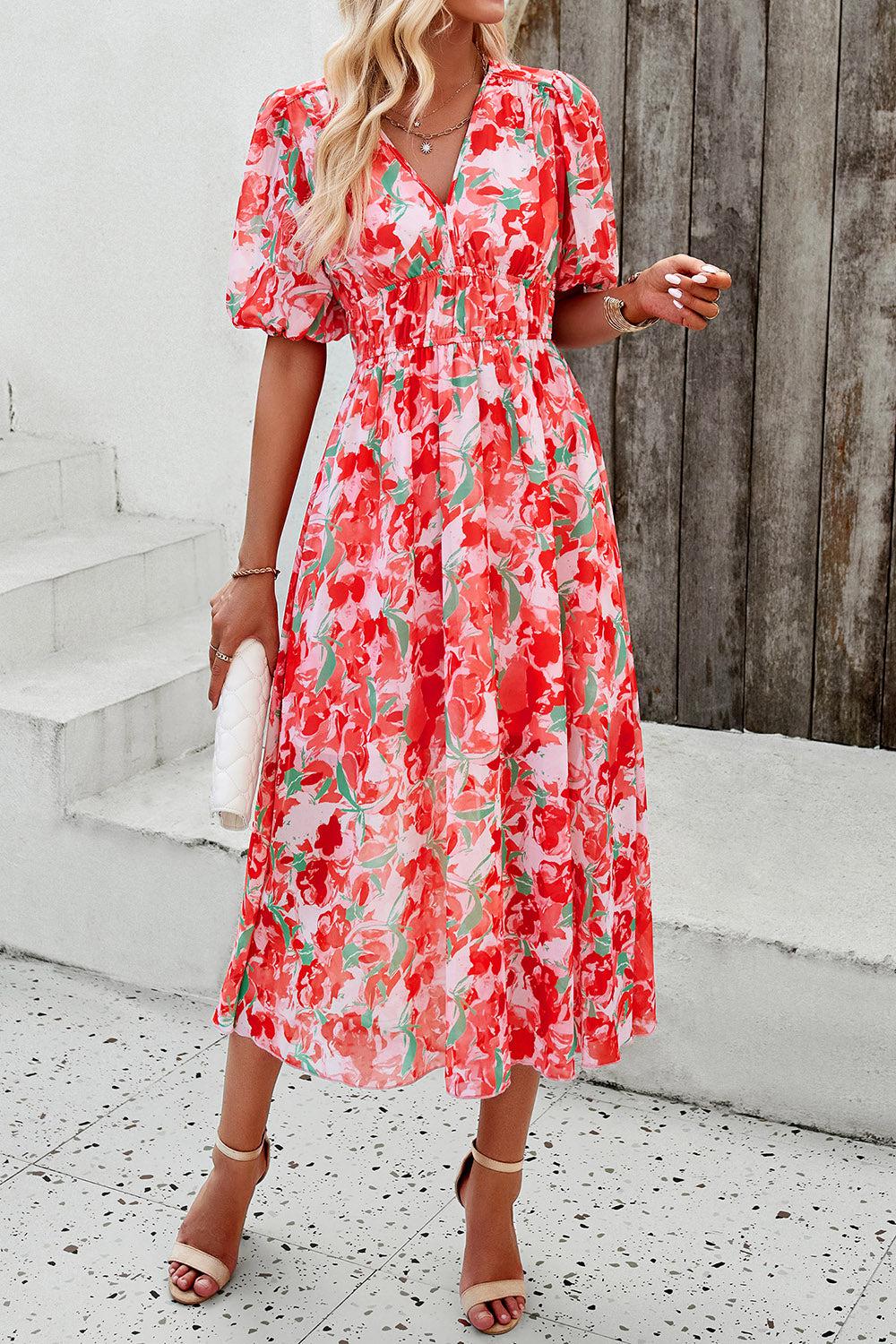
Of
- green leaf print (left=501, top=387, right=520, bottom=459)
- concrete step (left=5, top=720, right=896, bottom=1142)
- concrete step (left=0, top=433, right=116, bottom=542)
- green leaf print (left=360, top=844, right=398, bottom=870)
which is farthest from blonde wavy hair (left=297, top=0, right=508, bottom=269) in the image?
concrete step (left=0, top=433, right=116, bottom=542)

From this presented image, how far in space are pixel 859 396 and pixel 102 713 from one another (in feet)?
5.60

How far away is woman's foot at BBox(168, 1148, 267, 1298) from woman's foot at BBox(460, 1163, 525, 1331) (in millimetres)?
310

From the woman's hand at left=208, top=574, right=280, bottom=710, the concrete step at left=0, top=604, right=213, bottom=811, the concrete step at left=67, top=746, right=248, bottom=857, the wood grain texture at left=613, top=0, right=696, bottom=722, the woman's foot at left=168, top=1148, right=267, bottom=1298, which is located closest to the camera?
the woman's hand at left=208, top=574, right=280, bottom=710

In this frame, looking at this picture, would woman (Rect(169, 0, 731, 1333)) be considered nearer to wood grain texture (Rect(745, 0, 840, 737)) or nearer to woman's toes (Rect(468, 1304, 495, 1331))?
woman's toes (Rect(468, 1304, 495, 1331))

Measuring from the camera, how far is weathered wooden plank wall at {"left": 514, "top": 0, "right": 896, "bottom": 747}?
3.30m

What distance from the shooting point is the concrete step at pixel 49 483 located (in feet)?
12.5

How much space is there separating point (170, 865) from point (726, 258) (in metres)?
1.73

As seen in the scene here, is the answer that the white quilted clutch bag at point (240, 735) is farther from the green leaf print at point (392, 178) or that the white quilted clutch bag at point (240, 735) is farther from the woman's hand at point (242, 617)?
the green leaf print at point (392, 178)

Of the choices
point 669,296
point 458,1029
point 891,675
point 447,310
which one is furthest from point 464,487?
point 891,675

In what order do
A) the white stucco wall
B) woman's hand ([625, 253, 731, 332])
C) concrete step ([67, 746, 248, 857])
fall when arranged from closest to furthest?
woman's hand ([625, 253, 731, 332]), concrete step ([67, 746, 248, 857]), the white stucco wall

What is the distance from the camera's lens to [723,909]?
270 centimetres

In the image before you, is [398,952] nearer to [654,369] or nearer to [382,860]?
[382,860]

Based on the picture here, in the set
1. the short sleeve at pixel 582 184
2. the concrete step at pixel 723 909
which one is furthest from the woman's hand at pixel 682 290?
the concrete step at pixel 723 909

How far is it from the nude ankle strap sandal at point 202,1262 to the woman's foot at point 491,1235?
0.31 meters
